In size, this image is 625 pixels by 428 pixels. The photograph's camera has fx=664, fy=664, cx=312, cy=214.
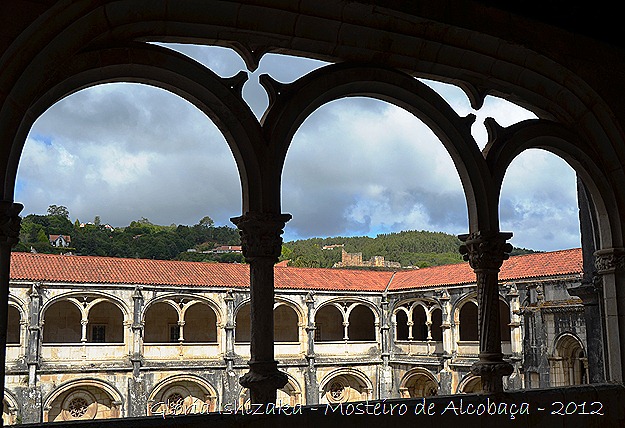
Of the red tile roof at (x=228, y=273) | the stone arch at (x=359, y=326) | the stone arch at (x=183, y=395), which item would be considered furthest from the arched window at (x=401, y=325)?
the stone arch at (x=183, y=395)

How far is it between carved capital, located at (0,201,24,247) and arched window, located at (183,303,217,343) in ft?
74.1

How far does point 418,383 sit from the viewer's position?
24781mm

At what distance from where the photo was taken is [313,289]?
23.7 meters

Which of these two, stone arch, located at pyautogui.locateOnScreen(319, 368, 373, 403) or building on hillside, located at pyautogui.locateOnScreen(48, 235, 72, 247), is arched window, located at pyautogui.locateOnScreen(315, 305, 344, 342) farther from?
building on hillside, located at pyautogui.locateOnScreen(48, 235, 72, 247)

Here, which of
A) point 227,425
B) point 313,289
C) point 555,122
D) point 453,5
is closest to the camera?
point 227,425

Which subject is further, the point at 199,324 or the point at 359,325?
the point at 359,325

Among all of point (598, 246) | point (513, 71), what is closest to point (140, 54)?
point (513, 71)

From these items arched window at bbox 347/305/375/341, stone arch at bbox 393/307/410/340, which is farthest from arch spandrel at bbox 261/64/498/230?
arched window at bbox 347/305/375/341

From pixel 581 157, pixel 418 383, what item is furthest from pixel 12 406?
pixel 581 157

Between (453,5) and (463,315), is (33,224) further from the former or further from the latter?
(453,5)

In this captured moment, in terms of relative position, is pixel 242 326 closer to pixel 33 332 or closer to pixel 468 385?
pixel 468 385

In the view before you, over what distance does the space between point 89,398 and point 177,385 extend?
2.67m

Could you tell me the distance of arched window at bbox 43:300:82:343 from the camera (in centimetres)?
2294

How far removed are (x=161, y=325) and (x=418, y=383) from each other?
9873 millimetres
